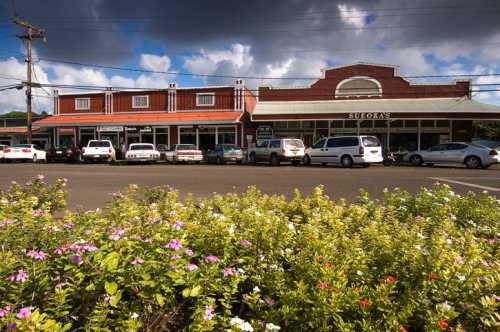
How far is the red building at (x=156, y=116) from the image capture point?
33600mm

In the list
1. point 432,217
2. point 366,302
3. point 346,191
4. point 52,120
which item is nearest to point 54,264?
point 366,302

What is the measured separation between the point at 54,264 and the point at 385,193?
459cm

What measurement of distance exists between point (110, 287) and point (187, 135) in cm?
3380

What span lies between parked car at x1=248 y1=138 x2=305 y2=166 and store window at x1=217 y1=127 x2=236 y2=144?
8052mm

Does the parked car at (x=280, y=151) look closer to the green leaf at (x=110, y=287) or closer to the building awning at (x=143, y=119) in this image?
the building awning at (x=143, y=119)

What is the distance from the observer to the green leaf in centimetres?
196

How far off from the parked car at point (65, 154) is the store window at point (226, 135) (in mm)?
12074

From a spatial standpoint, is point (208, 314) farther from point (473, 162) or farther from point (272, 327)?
point (473, 162)

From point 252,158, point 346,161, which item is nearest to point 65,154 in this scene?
point 252,158

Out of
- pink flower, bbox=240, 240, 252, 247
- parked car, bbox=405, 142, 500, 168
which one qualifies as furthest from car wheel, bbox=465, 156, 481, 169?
pink flower, bbox=240, 240, 252, 247

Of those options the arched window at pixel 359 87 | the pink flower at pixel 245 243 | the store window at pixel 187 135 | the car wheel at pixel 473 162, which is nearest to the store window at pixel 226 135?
the store window at pixel 187 135

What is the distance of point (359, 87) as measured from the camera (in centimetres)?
3127

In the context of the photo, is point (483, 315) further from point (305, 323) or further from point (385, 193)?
point (385, 193)

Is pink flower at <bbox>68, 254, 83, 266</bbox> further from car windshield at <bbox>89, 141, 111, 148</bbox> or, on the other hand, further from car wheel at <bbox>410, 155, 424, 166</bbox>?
car windshield at <bbox>89, 141, 111, 148</bbox>
